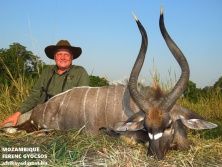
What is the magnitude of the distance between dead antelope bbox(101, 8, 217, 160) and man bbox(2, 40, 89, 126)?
1.25 meters

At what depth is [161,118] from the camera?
3027mm

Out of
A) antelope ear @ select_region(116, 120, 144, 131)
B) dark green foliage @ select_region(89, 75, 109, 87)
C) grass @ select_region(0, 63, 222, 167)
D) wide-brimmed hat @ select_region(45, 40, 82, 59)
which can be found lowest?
grass @ select_region(0, 63, 222, 167)

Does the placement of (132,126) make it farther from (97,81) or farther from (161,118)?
(97,81)

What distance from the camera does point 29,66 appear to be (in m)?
7.37

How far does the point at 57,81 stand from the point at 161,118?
2.01 metres

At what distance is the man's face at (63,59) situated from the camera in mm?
4695

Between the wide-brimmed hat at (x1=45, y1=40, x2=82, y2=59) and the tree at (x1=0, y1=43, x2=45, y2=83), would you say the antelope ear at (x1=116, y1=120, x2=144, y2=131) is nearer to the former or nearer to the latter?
the wide-brimmed hat at (x1=45, y1=40, x2=82, y2=59)

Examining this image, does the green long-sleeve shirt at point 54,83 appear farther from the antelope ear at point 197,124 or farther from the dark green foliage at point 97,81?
the dark green foliage at point 97,81

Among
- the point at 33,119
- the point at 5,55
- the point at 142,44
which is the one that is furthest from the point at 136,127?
the point at 5,55

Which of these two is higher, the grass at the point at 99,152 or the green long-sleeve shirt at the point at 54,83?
the green long-sleeve shirt at the point at 54,83

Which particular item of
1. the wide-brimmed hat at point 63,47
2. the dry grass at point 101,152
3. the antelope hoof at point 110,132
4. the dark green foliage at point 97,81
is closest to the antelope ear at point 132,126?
the dry grass at point 101,152

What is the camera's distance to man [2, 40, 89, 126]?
14.9 feet

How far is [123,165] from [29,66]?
5.27 meters

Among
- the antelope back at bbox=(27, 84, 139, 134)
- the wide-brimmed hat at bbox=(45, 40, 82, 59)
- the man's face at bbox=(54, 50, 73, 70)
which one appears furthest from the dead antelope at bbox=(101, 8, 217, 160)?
the wide-brimmed hat at bbox=(45, 40, 82, 59)
